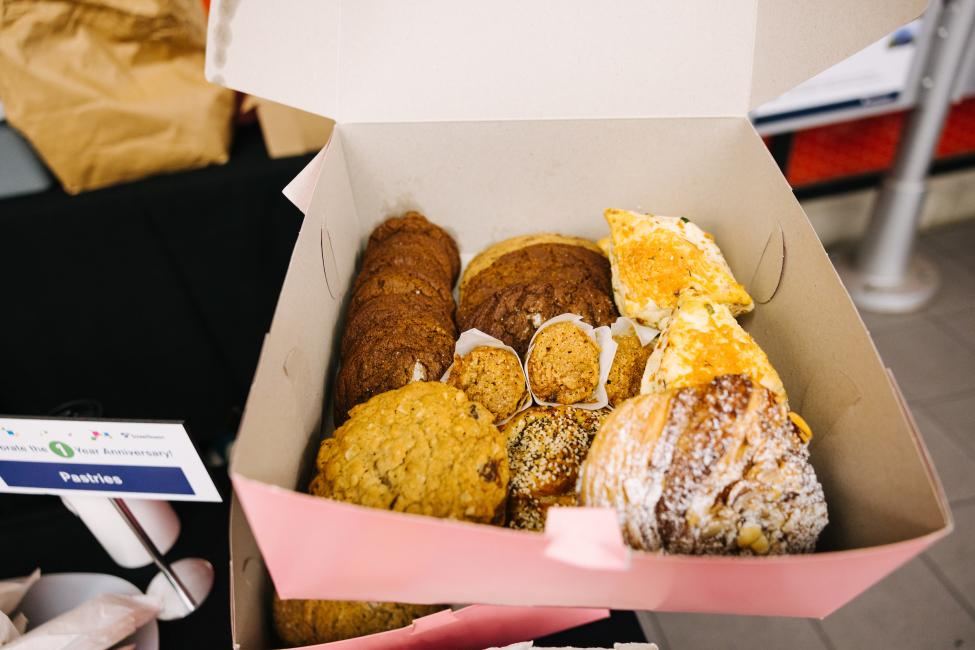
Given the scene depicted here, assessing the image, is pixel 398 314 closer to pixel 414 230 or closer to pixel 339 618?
pixel 414 230

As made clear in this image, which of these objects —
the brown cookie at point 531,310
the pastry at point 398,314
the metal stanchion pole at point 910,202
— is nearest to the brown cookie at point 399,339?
the pastry at point 398,314

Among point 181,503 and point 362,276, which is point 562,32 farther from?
point 181,503

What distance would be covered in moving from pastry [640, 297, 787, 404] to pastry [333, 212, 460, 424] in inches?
20.7

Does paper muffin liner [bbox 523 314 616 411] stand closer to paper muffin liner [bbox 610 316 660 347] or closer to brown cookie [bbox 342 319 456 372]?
paper muffin liner [bbox 610 316 660 347]

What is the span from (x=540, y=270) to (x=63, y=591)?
146 centimetres

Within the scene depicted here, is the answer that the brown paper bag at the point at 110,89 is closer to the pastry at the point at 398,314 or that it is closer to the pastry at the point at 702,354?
the pastry at the point at 398,314

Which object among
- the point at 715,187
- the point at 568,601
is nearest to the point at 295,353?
the point at 568,601

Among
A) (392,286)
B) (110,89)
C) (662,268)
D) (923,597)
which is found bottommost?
(923,597)

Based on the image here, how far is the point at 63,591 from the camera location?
1.51 m

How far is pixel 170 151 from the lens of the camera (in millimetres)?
2312

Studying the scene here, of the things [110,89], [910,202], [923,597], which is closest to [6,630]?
[110,89]

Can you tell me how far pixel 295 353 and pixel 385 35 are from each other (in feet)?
3.02

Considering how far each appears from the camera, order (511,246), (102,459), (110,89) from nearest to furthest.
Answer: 1. (102,459)
2. (511,246)
3. (110,89)

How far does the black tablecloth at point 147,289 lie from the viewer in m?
2.35
